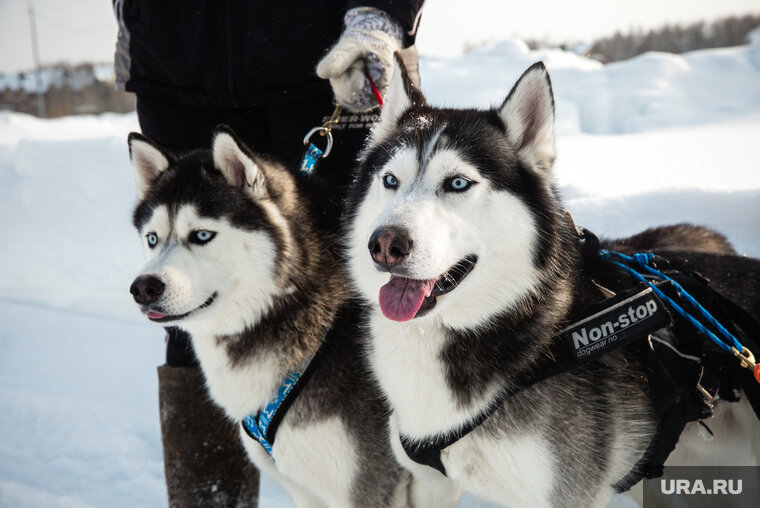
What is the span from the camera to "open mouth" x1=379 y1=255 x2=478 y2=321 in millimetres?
1383

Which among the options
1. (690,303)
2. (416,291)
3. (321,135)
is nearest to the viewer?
(416,291)

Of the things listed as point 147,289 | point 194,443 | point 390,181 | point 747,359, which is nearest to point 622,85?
point 747,359

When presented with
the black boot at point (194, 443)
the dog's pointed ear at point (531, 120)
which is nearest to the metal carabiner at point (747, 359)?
the dog's pointed ear at point (531, 120)

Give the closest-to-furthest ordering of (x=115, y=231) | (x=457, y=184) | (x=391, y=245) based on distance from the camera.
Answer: (x=391, y=245), (x=457, y=184), (x=115, y=231)

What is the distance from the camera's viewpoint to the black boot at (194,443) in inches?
88.8

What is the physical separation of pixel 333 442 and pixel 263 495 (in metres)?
1.08

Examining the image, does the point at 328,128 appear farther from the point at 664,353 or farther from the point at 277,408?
the point at 664,353

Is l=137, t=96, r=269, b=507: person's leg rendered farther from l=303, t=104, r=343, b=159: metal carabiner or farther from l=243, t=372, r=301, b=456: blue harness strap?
l=243, t=372, r=301, b=456: blue harness strap

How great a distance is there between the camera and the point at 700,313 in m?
1.60

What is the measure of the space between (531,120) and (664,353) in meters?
0.76

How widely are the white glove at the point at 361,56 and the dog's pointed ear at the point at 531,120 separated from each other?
1.90 ft

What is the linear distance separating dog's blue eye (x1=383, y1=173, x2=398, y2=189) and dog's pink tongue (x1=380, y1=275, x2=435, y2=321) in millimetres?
293

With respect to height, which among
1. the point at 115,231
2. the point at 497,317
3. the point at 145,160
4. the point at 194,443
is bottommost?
the point at 115,231

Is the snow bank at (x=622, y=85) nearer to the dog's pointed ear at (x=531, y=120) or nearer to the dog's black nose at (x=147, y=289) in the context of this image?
the dog's pointed ear at (x=531, y=120)
